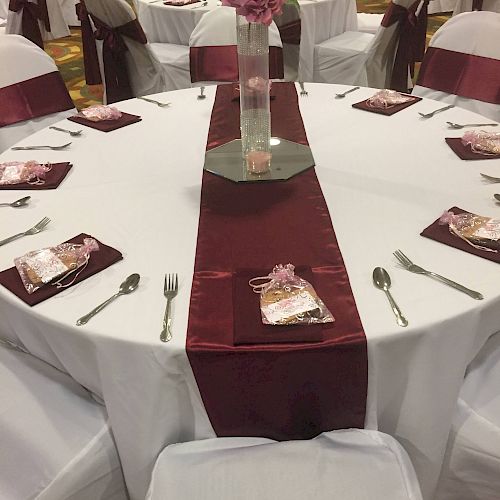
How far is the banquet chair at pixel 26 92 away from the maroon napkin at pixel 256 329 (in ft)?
4.75

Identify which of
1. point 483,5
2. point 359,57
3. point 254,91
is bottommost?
point 483,5

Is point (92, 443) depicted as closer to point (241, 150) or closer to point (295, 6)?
point (241, 150)

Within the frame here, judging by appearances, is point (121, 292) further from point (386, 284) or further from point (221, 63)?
point (221, 63)

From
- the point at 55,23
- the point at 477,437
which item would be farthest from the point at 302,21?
the point at 55,23

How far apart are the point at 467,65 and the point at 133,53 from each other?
1.84 meters

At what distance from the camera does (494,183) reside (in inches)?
52.1

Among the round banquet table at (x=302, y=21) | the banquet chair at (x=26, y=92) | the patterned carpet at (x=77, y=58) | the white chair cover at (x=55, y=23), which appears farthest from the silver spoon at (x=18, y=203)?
the white chair cover at (x=55, y=23)

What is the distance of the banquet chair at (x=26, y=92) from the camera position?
2.04 m

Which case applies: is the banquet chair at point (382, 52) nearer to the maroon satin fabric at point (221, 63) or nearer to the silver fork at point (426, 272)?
the maroon satin fabric at point (221, 63)

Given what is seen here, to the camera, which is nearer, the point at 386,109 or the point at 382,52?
the point at 386,109

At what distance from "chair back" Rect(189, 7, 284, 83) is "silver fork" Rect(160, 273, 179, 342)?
5.54 feet

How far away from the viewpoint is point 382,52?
326 centimetres

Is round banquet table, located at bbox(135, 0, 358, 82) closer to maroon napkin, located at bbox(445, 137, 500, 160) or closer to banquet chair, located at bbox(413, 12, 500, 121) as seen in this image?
banquet chair, located at bbox(413, 12, 500, 121)

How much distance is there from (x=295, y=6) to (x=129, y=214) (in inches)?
101
